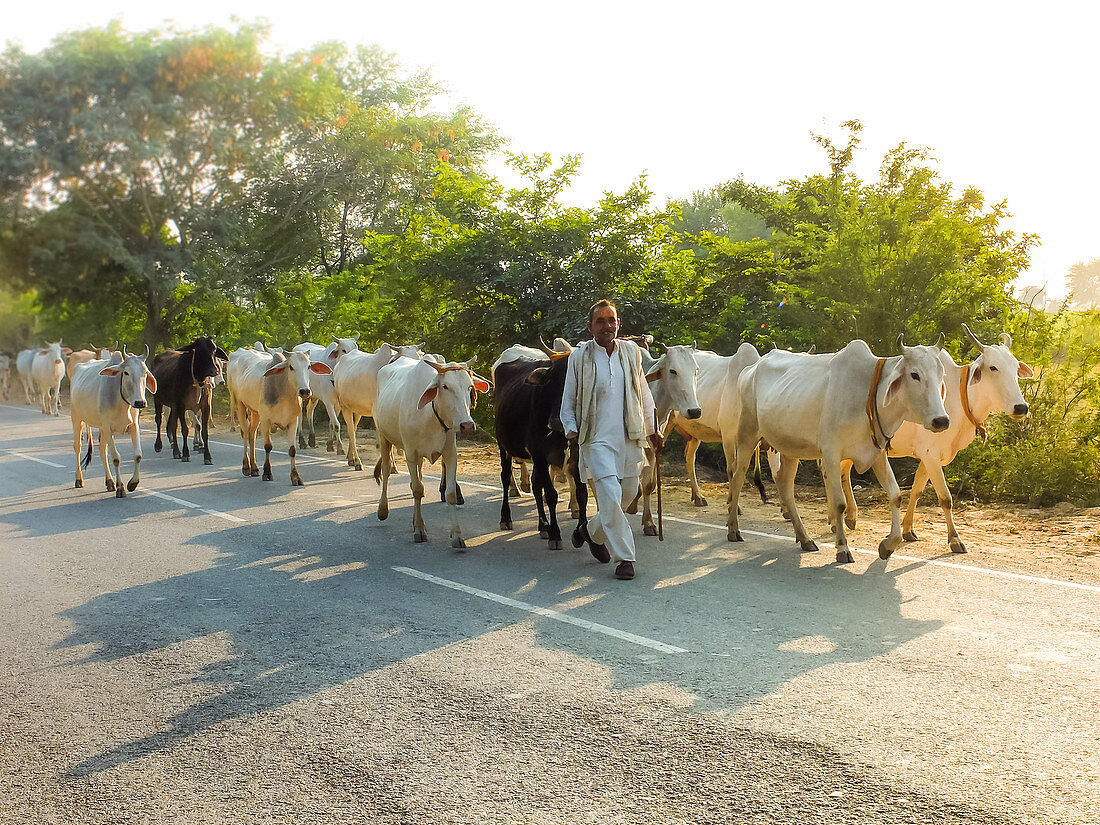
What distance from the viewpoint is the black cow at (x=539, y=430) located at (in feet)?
28.9

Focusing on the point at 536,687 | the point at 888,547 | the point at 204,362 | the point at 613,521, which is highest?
the point at 204,362

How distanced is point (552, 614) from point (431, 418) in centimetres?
350

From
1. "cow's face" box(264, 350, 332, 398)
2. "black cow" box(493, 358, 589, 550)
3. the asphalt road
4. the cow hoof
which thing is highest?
"cow's face" box(264, 350, 332, 398)

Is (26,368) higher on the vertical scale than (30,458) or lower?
higher

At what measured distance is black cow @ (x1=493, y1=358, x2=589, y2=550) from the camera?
8.80m

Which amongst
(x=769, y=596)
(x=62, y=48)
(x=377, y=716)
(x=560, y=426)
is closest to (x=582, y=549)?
(x=560, y=426)

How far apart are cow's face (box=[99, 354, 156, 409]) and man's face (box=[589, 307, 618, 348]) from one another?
780 cm

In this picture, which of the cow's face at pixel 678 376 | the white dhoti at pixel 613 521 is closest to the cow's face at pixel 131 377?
the cow's face at pixel 678 376

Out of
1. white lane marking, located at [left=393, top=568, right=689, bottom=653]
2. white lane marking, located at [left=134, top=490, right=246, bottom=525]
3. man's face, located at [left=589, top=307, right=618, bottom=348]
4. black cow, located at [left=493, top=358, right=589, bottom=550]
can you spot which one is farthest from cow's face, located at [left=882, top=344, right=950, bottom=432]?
white lane marking, located at [left=134, top=490, right=246, bottom=525]

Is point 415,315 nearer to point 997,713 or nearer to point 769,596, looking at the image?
point 769,596

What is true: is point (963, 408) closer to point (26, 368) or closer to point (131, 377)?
point (131, 377)

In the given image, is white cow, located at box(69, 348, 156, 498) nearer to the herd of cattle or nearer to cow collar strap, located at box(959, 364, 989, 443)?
the herd of cattle

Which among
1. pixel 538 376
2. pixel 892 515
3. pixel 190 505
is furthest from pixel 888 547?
pixel 190 505

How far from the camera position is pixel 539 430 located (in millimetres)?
9156
